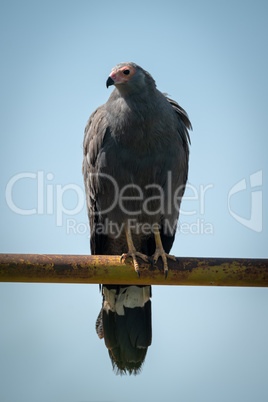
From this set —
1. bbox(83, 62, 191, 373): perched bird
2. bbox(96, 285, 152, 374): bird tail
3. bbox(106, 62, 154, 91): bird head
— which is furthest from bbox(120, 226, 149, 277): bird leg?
bbox(106, 62, 154, 91): bird head

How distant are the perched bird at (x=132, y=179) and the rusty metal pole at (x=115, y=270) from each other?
807 mm

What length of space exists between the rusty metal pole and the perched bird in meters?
0.81

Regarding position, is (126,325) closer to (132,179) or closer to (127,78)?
(132,179)

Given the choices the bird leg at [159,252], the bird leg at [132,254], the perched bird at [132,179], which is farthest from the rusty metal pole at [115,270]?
the perched bird at [132,179]

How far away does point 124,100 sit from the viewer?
5031mm

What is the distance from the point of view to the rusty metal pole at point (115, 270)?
3492 mm

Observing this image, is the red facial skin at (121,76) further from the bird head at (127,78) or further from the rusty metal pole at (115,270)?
the rusty metal pole at (115,270)

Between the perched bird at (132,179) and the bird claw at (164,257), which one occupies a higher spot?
the perched bird at (132,179)

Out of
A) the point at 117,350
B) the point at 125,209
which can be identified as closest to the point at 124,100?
the point at 125,209

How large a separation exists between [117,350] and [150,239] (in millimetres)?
1201

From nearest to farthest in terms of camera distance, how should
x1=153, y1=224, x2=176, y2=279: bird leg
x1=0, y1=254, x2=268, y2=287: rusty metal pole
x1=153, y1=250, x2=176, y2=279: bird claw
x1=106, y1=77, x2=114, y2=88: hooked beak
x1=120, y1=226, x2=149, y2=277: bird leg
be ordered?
x1=0, y1=254, x2=268, y2=287: rusty metal pole → x1=120, y1=226, x2=149, y2=277: bird leg → x1=153, y1=250, x2=176, y2=279: bird claw → x1=153, y1=224, x2=176, y2=279: bird leg → x1=106, y1=77, x2=114, y2=88: hooked beak

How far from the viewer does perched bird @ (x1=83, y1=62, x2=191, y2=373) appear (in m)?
4.86

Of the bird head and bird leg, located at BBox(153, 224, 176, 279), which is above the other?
the bird head

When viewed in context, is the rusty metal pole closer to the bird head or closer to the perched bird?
the perched bird
